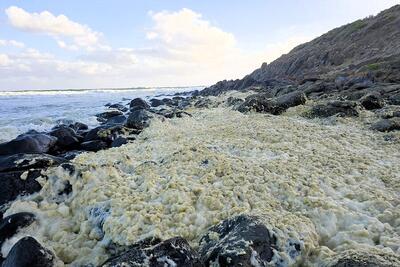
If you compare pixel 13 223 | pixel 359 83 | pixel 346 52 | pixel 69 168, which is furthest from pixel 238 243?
pixel 346 52

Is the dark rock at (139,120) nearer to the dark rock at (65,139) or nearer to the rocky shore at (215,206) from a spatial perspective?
the dark rock at (65,139)

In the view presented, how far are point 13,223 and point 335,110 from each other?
578 inches

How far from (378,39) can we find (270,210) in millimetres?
46374

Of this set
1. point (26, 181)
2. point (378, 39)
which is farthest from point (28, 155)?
point (378, 39)

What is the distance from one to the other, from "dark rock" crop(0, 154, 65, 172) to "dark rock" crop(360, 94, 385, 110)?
1464 cm

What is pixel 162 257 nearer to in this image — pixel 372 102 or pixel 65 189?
pixel 65 189

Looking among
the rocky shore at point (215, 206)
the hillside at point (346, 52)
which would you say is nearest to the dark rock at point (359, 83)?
the hillside at point (346, 52)

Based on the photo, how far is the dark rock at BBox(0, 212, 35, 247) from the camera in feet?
20.0

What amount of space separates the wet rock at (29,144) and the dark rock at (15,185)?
6673mm

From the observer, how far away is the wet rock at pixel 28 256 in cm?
499

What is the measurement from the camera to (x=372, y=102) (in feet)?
59.6

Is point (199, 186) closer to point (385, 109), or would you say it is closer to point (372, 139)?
point (372, 139)

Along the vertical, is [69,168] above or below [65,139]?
above

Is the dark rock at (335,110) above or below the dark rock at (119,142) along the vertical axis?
above
